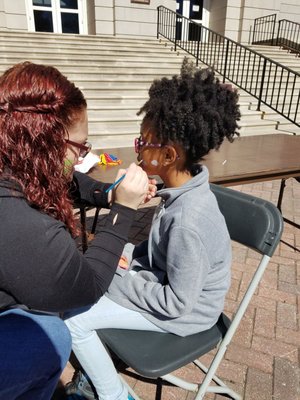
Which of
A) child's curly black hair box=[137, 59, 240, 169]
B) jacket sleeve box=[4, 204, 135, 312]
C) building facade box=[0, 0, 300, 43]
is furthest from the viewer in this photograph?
building facade box=[0, 0, 300, 43]

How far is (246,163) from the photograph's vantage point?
2.46 m

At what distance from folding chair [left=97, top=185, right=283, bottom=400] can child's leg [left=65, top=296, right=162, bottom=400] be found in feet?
0.12

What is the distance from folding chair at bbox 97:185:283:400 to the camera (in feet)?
4.18

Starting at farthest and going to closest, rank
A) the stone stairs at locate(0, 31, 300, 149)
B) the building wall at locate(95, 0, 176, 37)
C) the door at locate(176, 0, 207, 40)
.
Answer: the door at locate(176, 0, 207, 40)
the building wall at locate(95, 0, 176, 37)
the stone stairs at locate(0, 31, 300, 149)

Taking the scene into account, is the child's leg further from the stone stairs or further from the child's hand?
the stone stairs

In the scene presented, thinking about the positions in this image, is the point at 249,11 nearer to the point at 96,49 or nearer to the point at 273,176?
the point at 96,49

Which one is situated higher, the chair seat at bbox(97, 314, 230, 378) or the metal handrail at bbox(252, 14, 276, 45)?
the metal handrail at bbox(252, 14, 276, 45)

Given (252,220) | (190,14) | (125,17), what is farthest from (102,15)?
(252,220)

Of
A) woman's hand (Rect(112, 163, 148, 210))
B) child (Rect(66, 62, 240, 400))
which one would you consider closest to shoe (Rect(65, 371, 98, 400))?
child (Rect(66, 62, 240, 400))

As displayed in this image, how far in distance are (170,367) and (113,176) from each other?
1181 millimetres

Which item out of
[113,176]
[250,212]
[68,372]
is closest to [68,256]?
[250,212]

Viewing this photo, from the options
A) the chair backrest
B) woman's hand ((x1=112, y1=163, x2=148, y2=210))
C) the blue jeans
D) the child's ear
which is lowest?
the blue jeans

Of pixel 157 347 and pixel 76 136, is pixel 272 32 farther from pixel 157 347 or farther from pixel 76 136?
pixel 157 347

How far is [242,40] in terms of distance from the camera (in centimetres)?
1389
